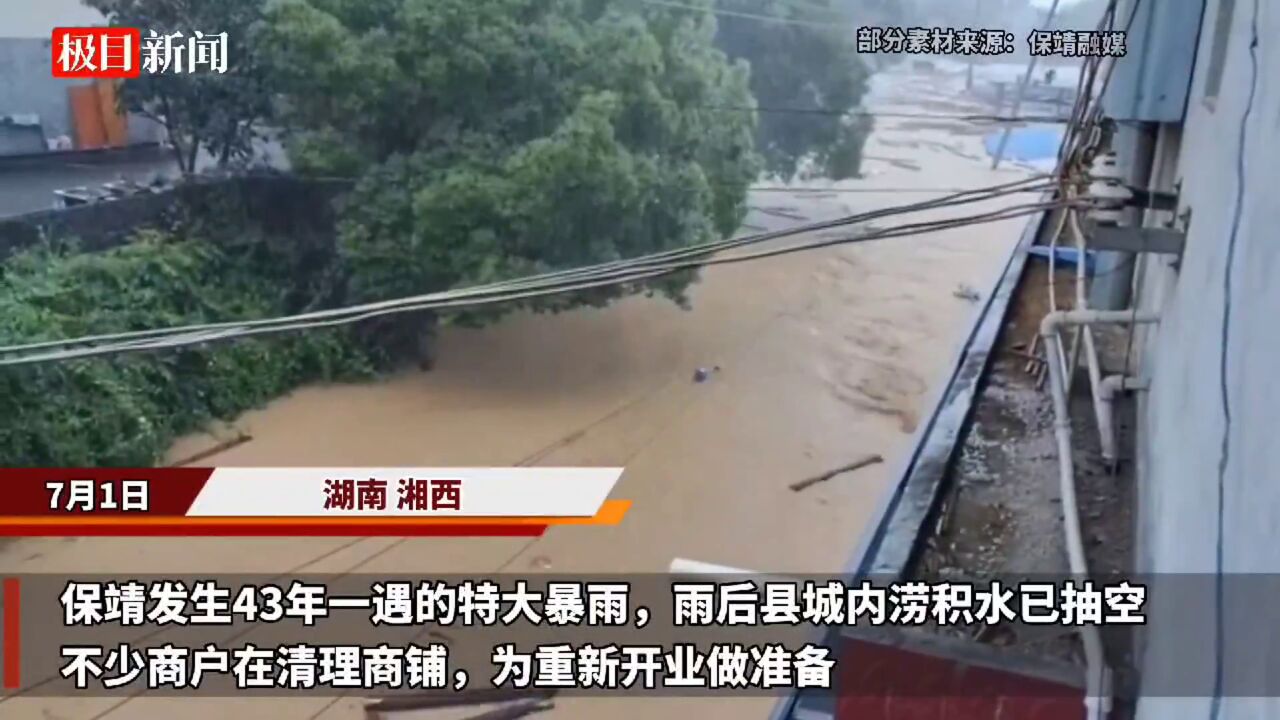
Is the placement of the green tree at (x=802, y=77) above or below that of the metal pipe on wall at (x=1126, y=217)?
above

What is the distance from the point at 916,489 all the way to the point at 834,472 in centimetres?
287

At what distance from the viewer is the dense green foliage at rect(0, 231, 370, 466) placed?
313 centimetres

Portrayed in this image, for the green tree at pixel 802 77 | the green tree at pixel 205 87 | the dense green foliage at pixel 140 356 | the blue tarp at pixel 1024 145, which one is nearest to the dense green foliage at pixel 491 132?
the green tree at pixel 205 87

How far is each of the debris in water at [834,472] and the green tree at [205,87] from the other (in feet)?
8.04

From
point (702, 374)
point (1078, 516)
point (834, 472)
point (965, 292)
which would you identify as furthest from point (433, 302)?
point (965, 292)

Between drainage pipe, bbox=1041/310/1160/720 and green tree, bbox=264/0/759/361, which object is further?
green tree, bbox=264/0/759/361

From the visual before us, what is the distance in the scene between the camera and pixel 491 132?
3.78 meters

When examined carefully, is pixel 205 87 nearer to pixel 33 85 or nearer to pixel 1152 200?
pixel 33 85

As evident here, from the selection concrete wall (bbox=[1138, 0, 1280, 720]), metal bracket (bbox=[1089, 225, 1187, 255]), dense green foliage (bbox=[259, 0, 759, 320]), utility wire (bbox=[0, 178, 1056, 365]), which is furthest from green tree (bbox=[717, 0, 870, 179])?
concrete wall (bbox=[1138, 0, 1280, 720])

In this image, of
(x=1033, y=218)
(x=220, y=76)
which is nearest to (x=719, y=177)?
(x=1033, y=218)

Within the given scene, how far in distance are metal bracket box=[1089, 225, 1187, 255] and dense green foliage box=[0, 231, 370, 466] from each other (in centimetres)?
298

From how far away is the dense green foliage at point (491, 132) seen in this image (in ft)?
11.7

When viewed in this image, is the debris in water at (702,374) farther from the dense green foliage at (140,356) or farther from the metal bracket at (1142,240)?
the metal bracket at (1142,240)

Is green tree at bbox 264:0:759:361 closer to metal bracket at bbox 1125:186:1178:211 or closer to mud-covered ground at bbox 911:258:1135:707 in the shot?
mud-covered ground at bbox 911:258:1135:707
